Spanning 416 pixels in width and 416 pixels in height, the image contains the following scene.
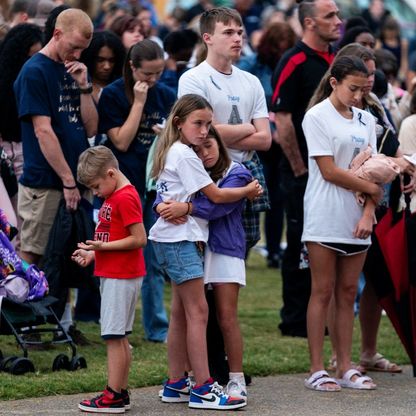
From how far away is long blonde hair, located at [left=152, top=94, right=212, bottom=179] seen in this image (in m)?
7.07

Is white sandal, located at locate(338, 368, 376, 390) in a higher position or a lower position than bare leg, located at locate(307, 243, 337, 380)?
lower

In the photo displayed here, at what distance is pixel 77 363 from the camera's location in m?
7.95

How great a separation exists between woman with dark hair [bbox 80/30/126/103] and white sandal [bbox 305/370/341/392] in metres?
2.65

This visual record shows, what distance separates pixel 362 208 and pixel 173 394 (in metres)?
1.68

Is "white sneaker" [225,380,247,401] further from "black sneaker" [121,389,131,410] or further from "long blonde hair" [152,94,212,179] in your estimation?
"long blonde hair" [152,94,212,179]

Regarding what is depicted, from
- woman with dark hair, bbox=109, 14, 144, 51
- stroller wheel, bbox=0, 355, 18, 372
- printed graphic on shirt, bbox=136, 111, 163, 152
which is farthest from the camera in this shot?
woman with dark hair, bbox=109, 14, 144, 51

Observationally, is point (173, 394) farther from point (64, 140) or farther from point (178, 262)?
point (64, 140)

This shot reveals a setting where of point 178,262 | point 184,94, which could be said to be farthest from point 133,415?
point 184,94

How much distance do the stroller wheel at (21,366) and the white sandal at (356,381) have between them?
1.94 meters

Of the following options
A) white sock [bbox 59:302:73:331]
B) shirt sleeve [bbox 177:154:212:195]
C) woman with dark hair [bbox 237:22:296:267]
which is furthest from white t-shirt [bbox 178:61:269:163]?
woman with dark hair [bbox 237:22:296:267]

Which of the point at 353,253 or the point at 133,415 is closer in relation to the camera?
the point at 133,415

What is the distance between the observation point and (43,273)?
8.02 metres

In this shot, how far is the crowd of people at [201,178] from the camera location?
698cm

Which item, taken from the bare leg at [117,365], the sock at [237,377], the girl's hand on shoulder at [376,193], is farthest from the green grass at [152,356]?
the girl's hand on shoulder at [376,193]
